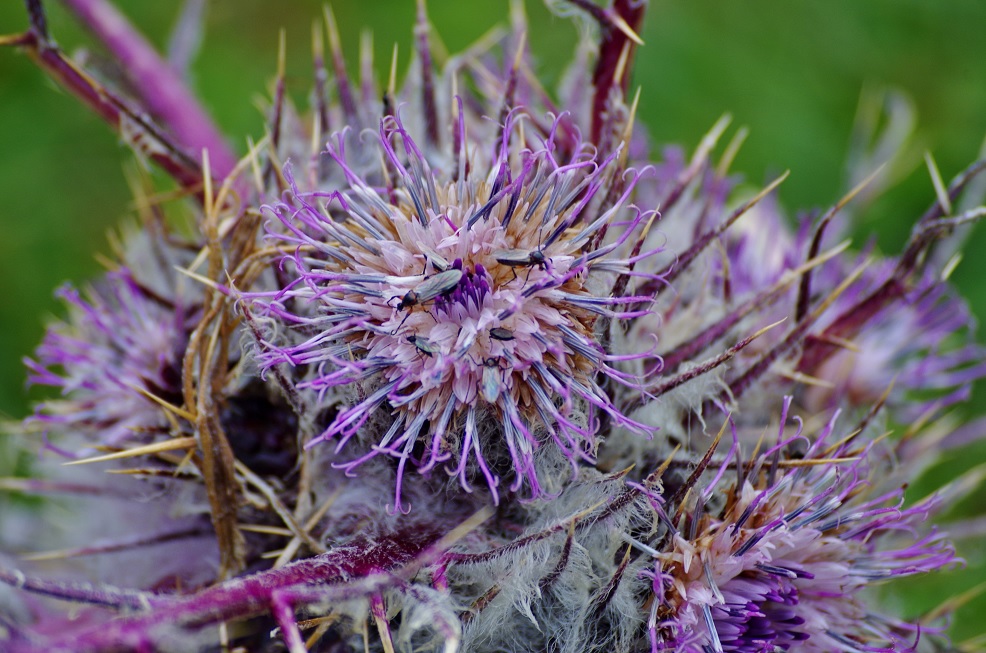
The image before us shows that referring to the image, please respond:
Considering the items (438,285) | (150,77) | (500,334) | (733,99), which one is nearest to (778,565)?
(500,334)

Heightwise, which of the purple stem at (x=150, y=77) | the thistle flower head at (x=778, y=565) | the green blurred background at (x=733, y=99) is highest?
the purple stem at (x=150, y=77)

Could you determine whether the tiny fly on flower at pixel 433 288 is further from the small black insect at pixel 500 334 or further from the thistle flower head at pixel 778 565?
the thistle flower head at pixel 778 565

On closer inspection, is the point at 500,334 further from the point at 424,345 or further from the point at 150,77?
the point at 150,77

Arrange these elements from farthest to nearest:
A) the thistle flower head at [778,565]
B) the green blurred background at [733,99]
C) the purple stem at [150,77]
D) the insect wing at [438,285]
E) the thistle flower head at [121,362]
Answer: the green blurred background at [733,99] < the purple stem at [150,77] < the thistle flower head at [121,362] < the thistle flower head at [778,565] < the insect wing at [438,285]

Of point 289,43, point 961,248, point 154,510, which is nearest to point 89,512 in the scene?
point 154,510

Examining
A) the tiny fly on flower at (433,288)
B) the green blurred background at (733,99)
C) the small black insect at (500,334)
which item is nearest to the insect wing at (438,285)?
the tiny fly on flower at (433,288)

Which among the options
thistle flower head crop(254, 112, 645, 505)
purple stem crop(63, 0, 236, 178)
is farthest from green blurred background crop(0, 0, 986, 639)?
thistle flower head crop(254, 112, 645, 505)

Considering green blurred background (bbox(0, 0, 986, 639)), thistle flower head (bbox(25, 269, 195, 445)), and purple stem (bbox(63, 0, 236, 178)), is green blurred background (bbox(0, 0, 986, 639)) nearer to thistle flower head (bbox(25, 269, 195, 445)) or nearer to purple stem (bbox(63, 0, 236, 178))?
purple stem (bbox(63, 0, 236, 178))
